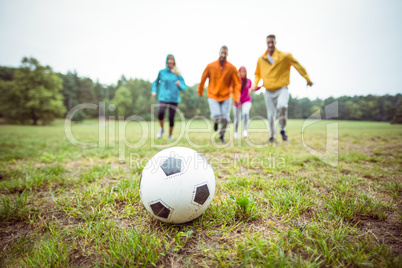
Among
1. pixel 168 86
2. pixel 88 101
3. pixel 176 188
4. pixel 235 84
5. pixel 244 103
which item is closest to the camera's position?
pixel 176 188

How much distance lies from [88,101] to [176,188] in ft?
195

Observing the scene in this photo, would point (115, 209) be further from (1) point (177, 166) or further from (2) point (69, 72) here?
(2) point (69, 72)

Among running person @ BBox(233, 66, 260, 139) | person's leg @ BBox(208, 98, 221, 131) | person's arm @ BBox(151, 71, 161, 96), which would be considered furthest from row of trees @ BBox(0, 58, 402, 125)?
person's arm @ BBox(151, 71, 161, 96)

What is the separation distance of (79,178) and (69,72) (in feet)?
235

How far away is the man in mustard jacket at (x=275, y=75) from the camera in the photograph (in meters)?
4.80

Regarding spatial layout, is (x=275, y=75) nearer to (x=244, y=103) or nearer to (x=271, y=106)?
(x=271, y=106)

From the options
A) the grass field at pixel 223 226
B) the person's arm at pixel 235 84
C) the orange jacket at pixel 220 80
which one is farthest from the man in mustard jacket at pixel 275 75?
the grass field at pixel 223 226

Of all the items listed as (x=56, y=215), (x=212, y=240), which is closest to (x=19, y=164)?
(x=56, y=215)

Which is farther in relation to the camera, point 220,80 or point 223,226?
point 220,80

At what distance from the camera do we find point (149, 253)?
3.90ft

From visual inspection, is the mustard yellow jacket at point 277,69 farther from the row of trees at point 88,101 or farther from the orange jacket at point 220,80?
the row of trees at point 88,101

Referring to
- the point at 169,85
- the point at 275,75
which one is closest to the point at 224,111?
the point at 275,75

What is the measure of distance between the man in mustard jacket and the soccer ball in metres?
4.44

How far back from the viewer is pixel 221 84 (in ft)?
17.9
